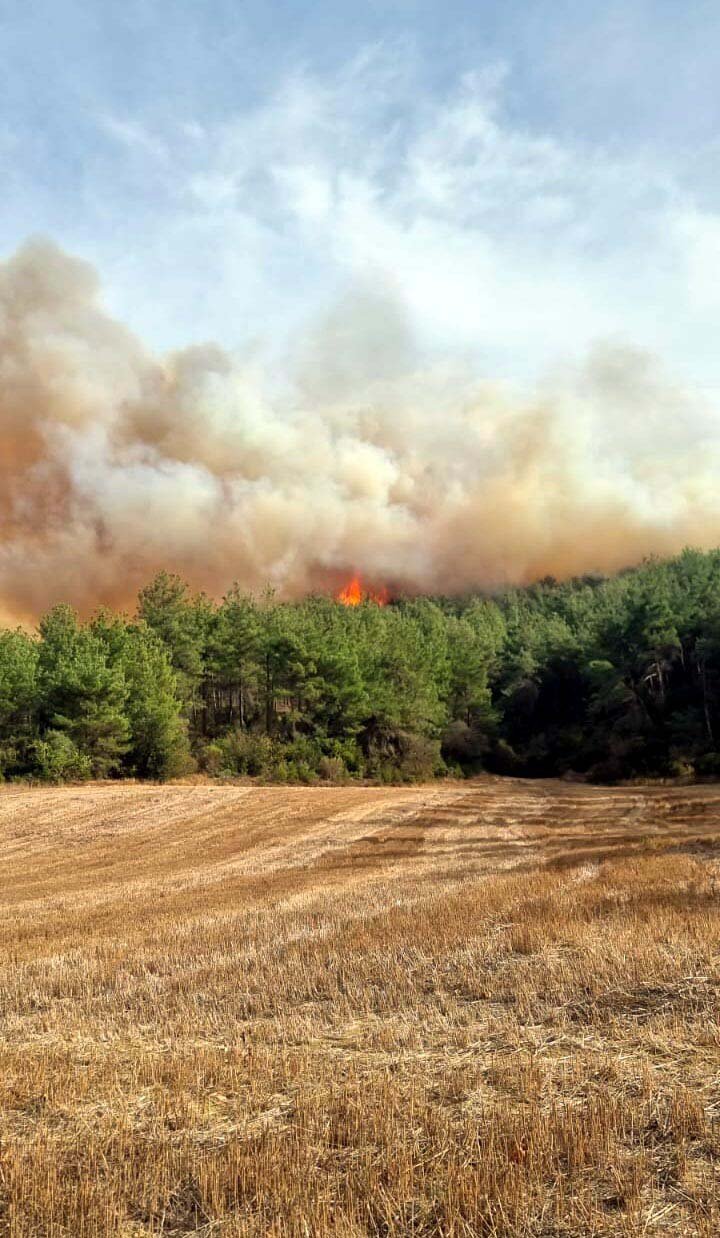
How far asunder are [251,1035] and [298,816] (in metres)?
32.9

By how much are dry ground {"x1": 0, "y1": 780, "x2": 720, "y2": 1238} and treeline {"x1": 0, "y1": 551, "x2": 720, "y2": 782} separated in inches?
1687

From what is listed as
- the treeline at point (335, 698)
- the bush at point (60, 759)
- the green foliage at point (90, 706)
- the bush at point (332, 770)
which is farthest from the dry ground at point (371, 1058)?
the bush at point (332, 770)

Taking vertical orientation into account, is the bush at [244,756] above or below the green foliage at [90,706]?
below

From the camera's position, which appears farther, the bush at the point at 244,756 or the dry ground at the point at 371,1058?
the bush at the point at 244,756

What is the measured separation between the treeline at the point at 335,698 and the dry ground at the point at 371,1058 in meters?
42.8

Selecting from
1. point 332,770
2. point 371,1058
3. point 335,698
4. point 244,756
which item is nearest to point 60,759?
point 244,756

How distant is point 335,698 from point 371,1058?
69.0 metres

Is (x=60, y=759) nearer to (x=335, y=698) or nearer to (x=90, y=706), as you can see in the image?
(x=90, y=706)

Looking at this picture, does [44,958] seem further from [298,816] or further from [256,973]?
[298,816]

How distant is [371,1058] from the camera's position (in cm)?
741

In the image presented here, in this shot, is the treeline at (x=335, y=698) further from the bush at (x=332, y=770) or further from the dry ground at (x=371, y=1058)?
the dry ground at (x=371, y=1058)

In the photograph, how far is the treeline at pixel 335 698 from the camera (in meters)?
60.8

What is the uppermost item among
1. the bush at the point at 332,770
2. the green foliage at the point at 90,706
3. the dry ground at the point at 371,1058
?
the green foliage at the point at 90,706

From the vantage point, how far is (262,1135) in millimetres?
5777
